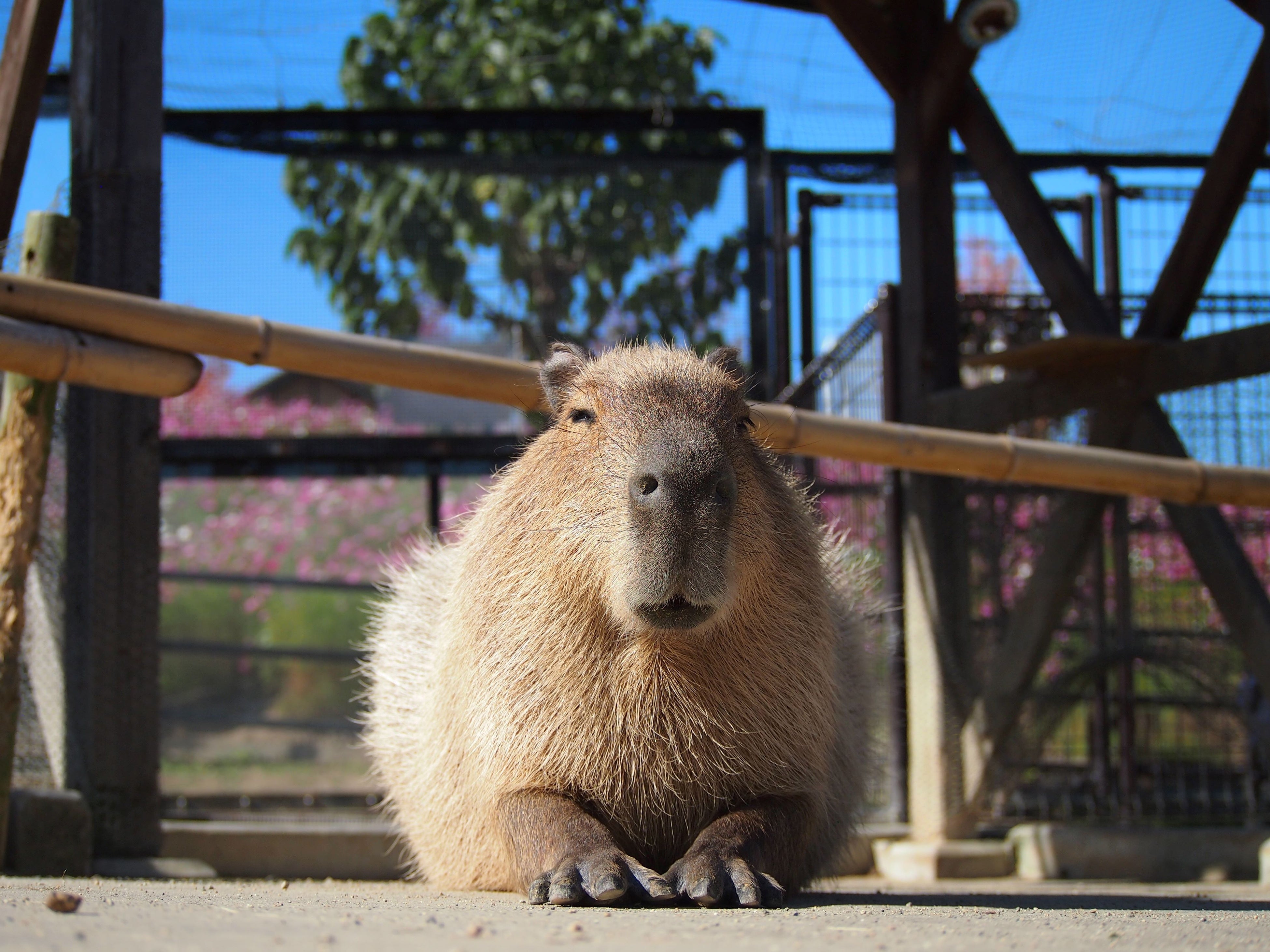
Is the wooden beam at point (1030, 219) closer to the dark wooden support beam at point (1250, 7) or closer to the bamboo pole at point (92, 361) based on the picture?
the dark wooden support beam at point (1250, 7)

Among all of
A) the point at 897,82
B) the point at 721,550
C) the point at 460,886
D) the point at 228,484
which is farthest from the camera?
the point at 228,484

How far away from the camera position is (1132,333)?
4.63m

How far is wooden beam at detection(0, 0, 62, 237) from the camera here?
3480 mm

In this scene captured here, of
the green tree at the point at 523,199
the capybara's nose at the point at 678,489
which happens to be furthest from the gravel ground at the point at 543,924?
the green tree at the point at 523,199

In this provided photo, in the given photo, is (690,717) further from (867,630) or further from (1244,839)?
(1244,839)

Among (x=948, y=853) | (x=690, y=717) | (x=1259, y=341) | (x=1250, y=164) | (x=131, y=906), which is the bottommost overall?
(x=948, y=853)

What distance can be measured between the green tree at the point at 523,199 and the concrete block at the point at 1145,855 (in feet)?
10.8

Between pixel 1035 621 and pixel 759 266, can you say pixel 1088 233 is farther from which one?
pixel 1035 621

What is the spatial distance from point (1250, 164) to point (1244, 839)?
2518 millimetres

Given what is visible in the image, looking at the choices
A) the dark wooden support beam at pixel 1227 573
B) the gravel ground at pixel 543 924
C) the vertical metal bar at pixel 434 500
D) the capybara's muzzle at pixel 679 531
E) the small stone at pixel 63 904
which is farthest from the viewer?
the vertical metal bar at pixel 434 500

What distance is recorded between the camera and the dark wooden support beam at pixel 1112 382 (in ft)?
12.9

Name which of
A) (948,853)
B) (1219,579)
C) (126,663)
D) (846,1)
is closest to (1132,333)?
(1219,579)

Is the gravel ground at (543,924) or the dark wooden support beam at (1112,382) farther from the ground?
the dark wooden support beam at (1112,382)

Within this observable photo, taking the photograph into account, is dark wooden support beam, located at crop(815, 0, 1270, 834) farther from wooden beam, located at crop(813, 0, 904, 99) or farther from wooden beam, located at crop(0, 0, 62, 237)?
wooden beam, located at crop(0, 0, 62, 237)
